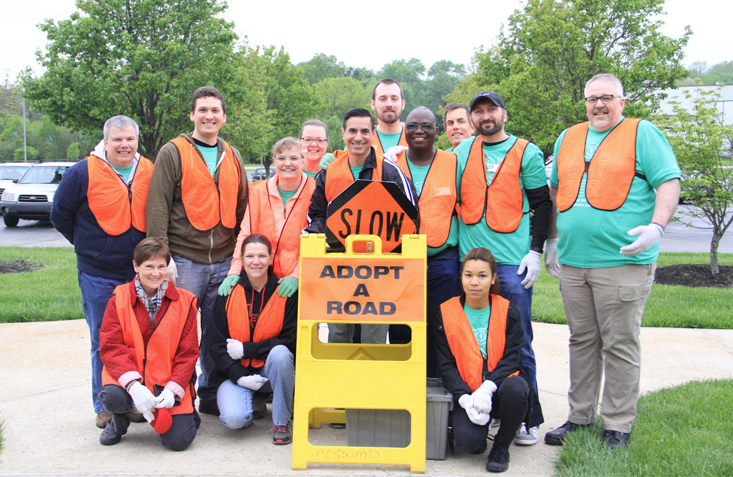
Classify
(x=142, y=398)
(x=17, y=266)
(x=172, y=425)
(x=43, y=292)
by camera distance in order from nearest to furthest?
(x=142, y=398) → (x=172, y=425) → (x=43, y=292) → (x=17, y=266)

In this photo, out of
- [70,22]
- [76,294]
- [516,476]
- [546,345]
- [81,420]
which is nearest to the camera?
[516,476]

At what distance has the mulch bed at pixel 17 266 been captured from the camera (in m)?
9.58

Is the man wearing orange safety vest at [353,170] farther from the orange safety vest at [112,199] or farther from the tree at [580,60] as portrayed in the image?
the tree at [580,60]

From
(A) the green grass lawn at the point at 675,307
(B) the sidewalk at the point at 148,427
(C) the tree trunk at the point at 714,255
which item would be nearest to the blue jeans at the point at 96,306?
(B) the sidewalk at the point at 148,427

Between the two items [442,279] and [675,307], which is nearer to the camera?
[442,279]

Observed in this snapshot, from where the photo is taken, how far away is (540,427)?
13.4 ft

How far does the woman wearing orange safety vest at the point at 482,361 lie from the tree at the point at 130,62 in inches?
518

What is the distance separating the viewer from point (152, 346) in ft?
12.1

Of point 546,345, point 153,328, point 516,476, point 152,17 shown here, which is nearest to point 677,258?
point 546,345

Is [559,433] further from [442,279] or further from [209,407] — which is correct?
[209,407]

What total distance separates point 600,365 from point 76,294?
6568mm

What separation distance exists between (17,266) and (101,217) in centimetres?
718

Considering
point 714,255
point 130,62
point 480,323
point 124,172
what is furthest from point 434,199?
point 130,62

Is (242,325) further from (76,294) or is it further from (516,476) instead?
(76,294)
